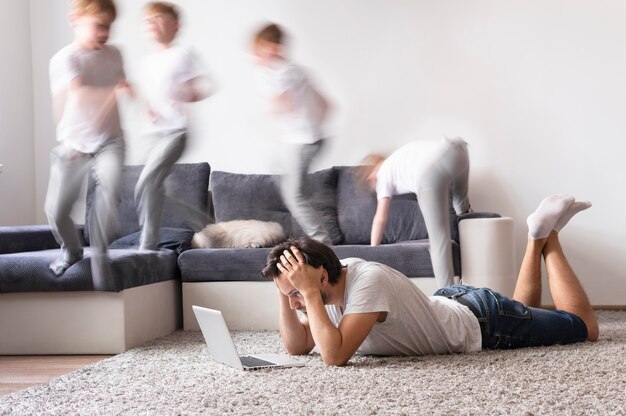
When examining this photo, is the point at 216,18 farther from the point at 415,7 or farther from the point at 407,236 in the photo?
the point at 407,236

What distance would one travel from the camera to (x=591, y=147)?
4.95 m

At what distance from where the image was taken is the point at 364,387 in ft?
7.78

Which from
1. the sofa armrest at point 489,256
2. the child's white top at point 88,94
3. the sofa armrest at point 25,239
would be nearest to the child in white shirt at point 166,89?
the child's white top at point 88,94

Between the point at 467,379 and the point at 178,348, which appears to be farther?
the point at 178,348

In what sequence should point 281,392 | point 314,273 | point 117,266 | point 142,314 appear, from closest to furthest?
point 281,392
point 314,273
point 117,266
point 142,314

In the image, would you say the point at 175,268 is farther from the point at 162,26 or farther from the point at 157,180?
the point at 162,26

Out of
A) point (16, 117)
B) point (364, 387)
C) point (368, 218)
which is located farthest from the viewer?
point (16, 117)

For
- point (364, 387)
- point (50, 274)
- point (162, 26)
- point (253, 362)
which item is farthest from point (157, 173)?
point (50, 274)

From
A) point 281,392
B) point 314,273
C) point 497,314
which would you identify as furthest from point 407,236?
point 281,392

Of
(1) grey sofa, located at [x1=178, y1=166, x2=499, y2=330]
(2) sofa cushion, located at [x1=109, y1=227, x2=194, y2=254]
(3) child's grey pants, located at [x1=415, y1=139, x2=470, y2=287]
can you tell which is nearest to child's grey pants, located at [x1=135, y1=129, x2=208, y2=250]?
(1) grey sofa, located at [x1=178, y1=166, x2=499, y2=330]

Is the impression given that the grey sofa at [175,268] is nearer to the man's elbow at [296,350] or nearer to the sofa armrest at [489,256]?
the sofa armrest at [489,256]

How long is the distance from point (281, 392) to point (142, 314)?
5.10ft

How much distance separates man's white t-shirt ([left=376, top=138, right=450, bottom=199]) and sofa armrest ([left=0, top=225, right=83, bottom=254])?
5.85ft

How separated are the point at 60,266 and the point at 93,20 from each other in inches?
46.7
